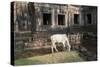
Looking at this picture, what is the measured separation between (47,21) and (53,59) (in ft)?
1.79

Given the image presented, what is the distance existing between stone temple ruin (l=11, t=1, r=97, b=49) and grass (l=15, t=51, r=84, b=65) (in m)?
0.17

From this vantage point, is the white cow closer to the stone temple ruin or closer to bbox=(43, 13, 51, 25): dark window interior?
the stone temple ruin

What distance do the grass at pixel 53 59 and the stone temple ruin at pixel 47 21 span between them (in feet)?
0.56

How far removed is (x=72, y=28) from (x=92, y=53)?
1.75 ft

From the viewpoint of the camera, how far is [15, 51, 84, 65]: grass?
2742mm

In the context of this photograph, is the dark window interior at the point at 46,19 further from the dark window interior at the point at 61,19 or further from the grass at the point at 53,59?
the grass at the point at 53,59

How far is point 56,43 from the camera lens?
294cm

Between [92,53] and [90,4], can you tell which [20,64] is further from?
[90,4]

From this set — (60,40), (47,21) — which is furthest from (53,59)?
(47,21)

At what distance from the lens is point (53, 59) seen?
9.53 feet

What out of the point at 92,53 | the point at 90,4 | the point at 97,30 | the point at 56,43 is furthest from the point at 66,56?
the point at 90,4

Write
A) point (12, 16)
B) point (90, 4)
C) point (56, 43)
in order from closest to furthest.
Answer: point (12, 16)
point (56, 43)
point (90, 4)

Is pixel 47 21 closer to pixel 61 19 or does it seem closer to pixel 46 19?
pixel 46 19

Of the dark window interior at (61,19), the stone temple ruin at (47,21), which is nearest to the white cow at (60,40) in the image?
the stone temple ruin at (47,21)
